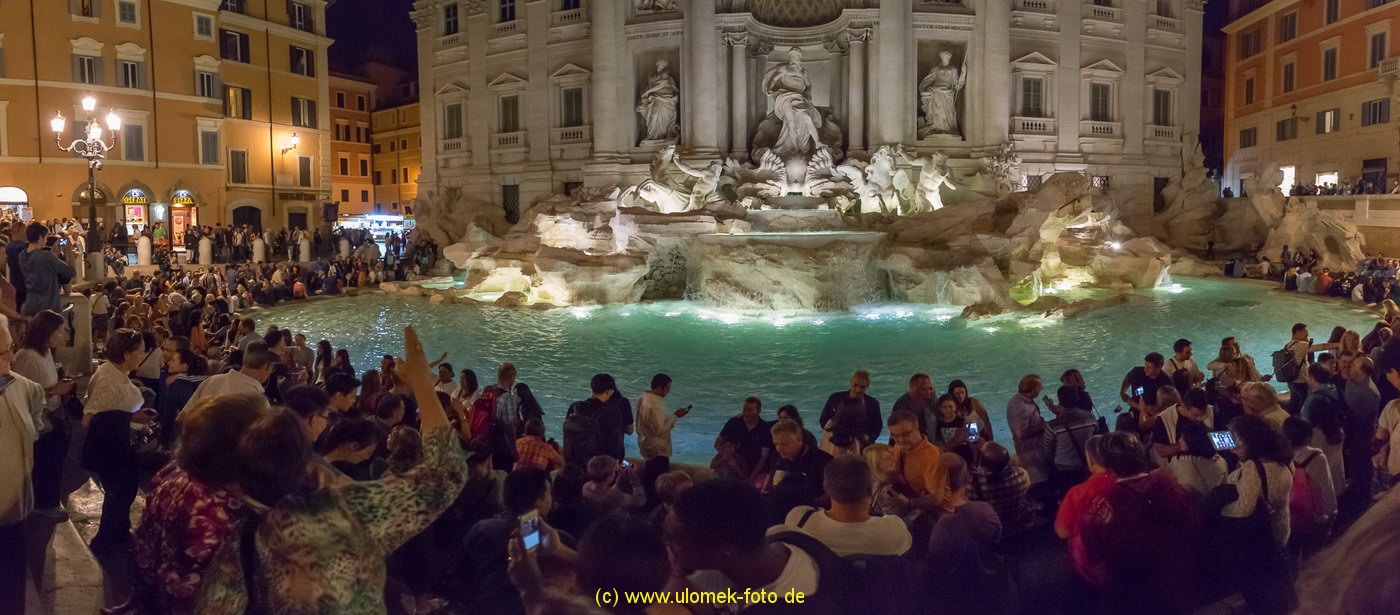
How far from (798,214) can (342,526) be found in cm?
1763

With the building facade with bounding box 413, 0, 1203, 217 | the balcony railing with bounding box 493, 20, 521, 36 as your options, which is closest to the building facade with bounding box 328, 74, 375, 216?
the building facade with bounding box 413, 0, 1203, 217

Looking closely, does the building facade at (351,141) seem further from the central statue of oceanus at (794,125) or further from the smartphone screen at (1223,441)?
the smartphone screen at (1223,441)

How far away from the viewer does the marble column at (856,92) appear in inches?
928

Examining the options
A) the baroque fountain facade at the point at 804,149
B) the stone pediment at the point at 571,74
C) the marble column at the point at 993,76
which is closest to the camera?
the baroque fountain facade at the point at 804,149

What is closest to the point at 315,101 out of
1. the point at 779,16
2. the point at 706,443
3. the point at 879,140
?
the point at 779,16

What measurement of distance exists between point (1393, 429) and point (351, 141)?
153ft

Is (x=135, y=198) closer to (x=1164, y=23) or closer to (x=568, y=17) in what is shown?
(x=568, y=17)

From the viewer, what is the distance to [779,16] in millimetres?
24641

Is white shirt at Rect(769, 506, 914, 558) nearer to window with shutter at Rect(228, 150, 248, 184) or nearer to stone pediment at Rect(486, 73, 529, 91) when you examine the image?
stone pediment at Rect(486, 73, 529, 91)

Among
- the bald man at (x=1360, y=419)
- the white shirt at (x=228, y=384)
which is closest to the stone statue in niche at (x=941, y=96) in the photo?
the bald man at (x=1360, y=419)

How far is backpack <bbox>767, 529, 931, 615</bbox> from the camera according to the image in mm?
2502

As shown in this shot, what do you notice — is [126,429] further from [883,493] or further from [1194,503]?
[1194,503]

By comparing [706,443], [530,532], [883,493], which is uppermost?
[530,532]

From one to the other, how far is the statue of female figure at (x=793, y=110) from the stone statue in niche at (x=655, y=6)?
12.5ft
